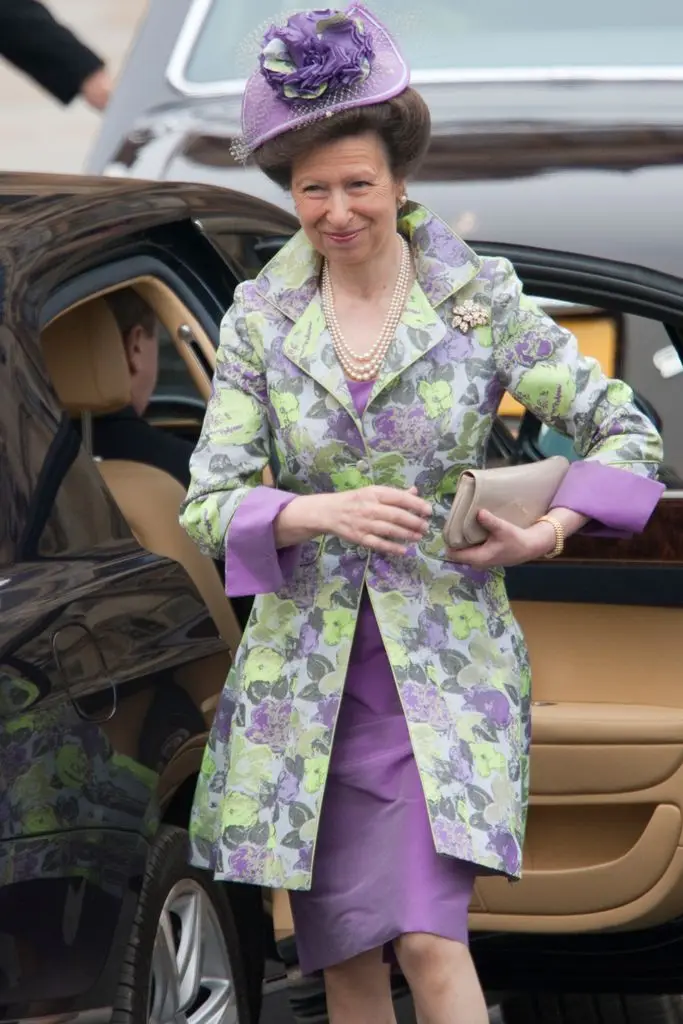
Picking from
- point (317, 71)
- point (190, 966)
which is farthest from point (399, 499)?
point (190, 966)

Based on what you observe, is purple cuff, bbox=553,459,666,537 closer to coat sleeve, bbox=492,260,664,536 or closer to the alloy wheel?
coat sleeve, bbox=492,260,664,536

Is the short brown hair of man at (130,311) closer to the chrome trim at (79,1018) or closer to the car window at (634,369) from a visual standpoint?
the car window at (634,369)

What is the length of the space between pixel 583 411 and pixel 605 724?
740 millimetres

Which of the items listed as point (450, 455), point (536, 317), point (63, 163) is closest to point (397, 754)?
point (450, 455)

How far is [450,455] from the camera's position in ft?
10.5

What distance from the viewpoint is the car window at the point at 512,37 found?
5871 mm

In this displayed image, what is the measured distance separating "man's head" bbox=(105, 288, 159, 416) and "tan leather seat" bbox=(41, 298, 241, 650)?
216 millimetres

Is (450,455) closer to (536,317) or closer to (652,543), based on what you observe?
(536,317)

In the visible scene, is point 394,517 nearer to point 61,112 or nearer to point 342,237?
point 342,237

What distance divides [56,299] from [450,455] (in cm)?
64

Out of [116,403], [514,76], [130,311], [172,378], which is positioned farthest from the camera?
Answer: [514,76]

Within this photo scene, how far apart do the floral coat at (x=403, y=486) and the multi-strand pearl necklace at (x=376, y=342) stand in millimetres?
14

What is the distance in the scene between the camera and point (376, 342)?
318cm

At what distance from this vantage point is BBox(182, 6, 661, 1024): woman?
312cm
